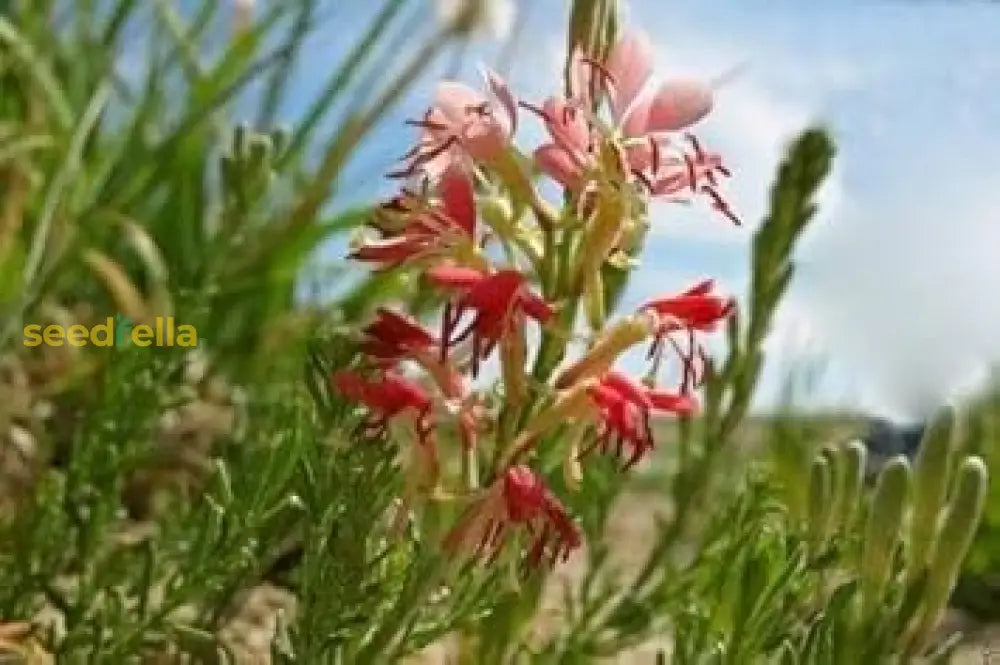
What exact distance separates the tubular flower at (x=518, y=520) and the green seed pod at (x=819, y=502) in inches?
10.2

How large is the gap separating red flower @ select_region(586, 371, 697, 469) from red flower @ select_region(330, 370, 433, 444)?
6 cm

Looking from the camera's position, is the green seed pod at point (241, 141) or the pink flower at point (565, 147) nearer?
the pink flower at point (565, 147)

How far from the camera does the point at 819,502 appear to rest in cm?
91

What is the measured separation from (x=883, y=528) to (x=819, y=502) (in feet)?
0.39

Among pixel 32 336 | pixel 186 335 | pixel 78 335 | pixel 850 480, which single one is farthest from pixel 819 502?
pixel 78 335

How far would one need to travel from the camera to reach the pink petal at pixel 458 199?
665 mm

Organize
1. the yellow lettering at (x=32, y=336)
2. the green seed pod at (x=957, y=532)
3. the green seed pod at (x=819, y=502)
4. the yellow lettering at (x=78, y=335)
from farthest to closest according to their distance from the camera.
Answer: the yellow lettering at (x=78, y=335), the yellow lettering at (x=32, y=336), the green seed pod at (x=819, y=502), the green seed pod at (x=957, y=532)

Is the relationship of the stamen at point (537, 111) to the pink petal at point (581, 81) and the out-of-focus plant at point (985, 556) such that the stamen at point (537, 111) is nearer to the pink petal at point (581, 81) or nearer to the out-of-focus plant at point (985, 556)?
the pink petal at point (581, 81)

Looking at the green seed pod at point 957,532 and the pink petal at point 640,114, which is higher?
the pink petal at point 640,114

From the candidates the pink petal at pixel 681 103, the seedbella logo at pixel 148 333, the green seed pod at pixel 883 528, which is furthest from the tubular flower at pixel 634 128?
the seedbella logo at pixel 148 333

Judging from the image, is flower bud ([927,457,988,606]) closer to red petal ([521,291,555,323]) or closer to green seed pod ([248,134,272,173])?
red petal ([521,291,555,323])

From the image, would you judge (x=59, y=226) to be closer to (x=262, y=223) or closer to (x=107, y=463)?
(x=262, y=223)

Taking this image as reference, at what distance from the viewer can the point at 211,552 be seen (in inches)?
36.7

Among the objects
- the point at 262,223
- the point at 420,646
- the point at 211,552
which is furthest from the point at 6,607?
the point at 262,223
